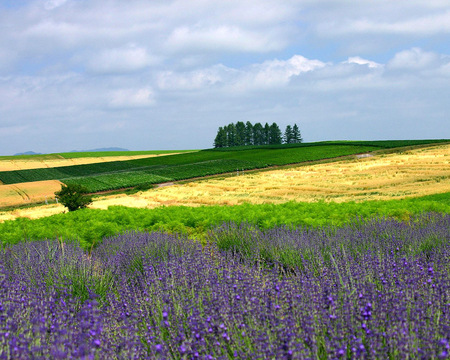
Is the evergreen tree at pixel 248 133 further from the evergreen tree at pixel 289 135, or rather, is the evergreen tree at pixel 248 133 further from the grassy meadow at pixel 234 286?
the grassy meadow at pixel 234 286

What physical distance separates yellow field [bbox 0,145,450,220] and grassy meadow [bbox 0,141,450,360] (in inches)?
487

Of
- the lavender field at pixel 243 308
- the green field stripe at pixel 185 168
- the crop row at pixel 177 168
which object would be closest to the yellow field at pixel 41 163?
the crop row at pixel 177 168

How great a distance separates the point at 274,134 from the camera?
9362 cm

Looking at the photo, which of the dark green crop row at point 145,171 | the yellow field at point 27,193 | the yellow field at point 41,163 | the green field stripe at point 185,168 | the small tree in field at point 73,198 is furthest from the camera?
the yellow field at point 41,163

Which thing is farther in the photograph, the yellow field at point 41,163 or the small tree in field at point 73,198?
the yellow field at point 41,163

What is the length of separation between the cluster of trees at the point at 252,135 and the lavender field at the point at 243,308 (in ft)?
280

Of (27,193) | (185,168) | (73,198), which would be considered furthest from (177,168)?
(73,198)

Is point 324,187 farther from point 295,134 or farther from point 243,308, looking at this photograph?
point 295,134

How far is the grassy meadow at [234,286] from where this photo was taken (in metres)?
3.02

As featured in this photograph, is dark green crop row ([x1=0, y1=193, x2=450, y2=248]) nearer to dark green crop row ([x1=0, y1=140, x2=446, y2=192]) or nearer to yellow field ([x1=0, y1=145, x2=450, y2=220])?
yellow field ([x1=0, y1=145, x2=450, y2=220])

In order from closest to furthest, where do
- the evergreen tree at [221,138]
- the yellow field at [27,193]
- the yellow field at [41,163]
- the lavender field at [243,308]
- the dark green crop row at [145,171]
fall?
the lavender field at [243,308] → the yellow field at [27,193] → the dark green crop row at [145,171] → the yellow field at [41,163] → the evergreen tree at [221,138]

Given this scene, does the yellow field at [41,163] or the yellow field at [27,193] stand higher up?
the yellow field at [41,163]

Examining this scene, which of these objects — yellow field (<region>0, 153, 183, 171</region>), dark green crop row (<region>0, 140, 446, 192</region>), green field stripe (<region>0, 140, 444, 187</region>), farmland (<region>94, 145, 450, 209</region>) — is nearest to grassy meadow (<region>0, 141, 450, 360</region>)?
farmland (<region>94, 145, 450, 209</region>)

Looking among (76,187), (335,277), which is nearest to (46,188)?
(76,187)
